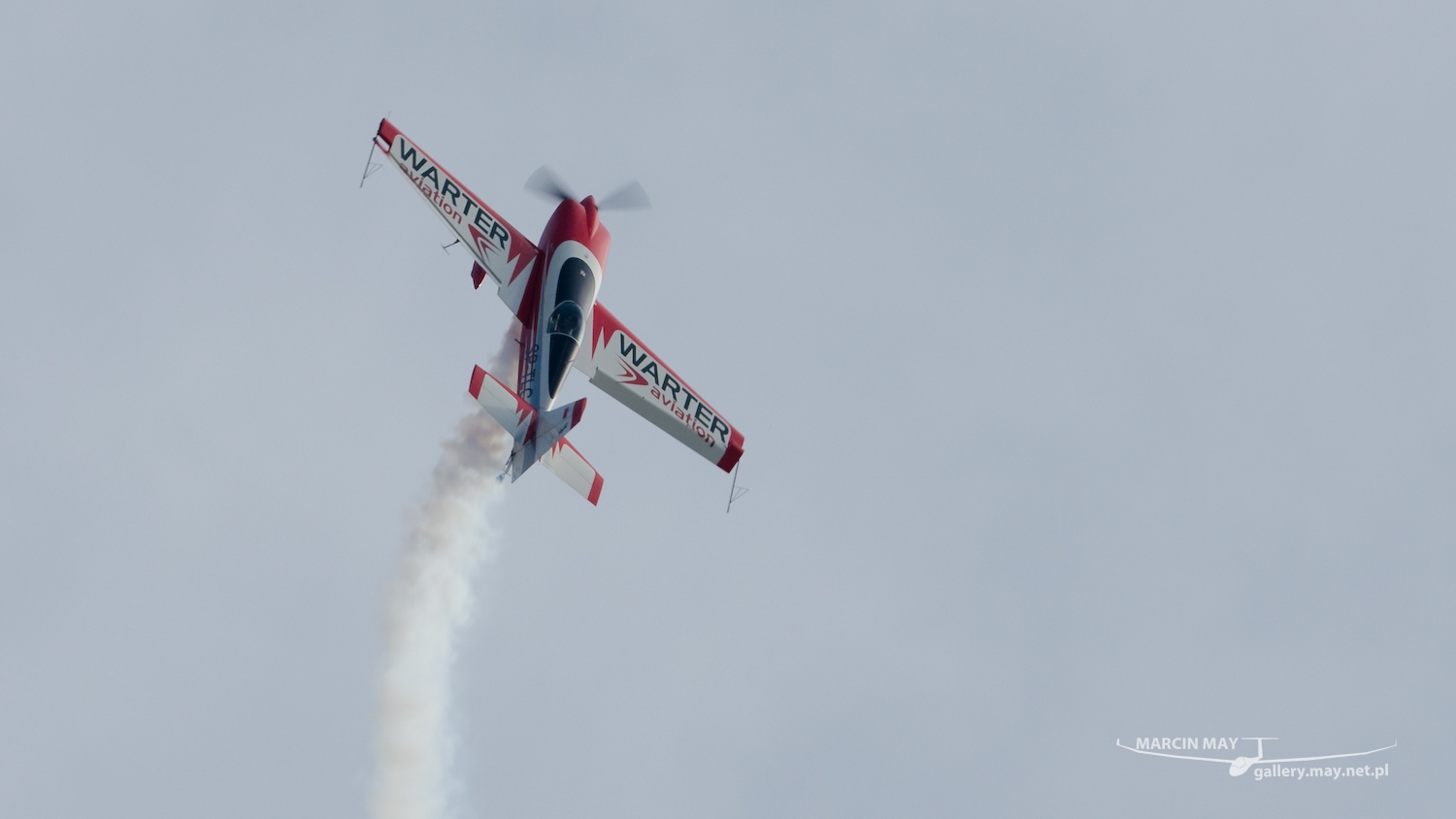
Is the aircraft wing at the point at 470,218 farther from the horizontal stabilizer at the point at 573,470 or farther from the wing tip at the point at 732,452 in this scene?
the wing tip at the point at 732,452

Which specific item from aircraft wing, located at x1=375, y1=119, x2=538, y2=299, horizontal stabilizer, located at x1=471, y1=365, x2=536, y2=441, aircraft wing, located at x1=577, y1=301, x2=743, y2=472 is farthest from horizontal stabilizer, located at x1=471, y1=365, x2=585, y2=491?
aircraft wing, located at x1=375, y1=119, x2=538, y2=299

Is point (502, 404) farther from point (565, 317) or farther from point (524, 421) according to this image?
point (565, 317)

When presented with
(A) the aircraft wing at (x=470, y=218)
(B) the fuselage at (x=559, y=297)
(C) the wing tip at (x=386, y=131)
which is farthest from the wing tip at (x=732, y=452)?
(C) the wing tip at (x=386, y=131)

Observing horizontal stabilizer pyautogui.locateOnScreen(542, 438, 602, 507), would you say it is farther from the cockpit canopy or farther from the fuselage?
the cockpit canopy

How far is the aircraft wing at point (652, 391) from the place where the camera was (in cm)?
4016

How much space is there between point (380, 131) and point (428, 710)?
48.6 ft

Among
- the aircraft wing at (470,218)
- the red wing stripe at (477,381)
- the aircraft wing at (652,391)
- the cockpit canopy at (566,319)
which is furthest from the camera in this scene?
the aircraft wing at (652,391)

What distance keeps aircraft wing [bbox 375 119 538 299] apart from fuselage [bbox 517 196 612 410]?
56cm

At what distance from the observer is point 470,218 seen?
39.5m

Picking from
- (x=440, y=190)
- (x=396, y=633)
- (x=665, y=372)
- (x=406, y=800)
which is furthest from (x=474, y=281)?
(x=406, y=800)

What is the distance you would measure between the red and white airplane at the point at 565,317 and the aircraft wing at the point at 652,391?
26 millimetres

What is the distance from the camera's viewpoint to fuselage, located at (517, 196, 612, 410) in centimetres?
3762

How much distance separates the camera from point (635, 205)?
4088 cm

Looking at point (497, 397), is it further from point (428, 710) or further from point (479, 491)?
point (428, 710)
